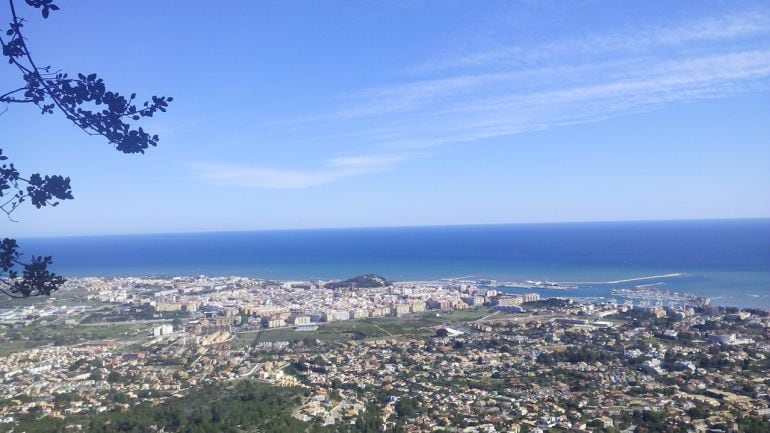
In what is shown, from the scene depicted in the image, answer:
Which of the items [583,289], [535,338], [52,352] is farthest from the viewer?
[583,289]

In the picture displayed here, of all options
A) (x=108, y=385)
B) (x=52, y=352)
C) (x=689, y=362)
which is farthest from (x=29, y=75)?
(x=52, y=352)

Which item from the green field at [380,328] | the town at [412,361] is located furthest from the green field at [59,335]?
the green field at [380,328]

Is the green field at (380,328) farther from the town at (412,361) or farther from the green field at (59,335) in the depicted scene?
the green field at (59,335)

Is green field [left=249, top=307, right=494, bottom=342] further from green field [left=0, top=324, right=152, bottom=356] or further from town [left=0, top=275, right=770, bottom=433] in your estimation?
green field [left=0, top=324, right=152, bottom=356]

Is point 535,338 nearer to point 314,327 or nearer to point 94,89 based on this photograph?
point 314,327

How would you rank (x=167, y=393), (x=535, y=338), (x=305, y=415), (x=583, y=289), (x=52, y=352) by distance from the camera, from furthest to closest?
1. (x=583, y=289)
2. (x=535, y=338)
3. (x=52, y=352)
4. (x=167, y=393)
5. (x=305, y=415)

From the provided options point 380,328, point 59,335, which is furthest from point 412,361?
point 59,335

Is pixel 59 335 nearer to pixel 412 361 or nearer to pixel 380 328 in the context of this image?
pixel 380 328

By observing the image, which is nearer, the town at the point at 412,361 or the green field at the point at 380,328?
the town at the point at 412,361

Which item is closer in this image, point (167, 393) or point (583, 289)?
point (167, 393)
